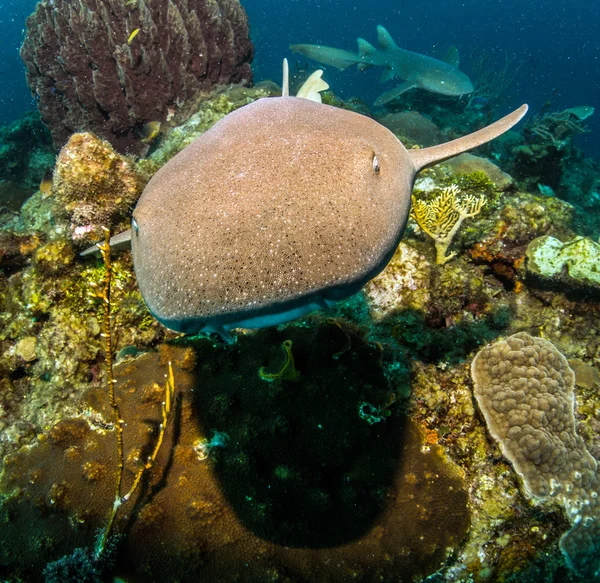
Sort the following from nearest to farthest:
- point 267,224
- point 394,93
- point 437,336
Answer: point 267,224, point 437,336, point 394,93

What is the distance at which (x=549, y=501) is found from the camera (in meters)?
2.85

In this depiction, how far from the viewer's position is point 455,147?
2787mm

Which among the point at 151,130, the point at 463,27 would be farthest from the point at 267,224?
the point at 463,27

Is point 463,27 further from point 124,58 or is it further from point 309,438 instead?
point 309,438

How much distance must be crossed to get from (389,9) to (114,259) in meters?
123

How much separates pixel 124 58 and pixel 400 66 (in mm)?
10060

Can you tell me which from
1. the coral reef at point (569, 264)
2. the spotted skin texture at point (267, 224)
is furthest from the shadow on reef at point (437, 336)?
the spotted skin texture at point (267, 224)

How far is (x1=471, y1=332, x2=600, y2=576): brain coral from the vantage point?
2.86 meters

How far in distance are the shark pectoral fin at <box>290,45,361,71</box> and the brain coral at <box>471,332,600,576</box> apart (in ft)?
39.3

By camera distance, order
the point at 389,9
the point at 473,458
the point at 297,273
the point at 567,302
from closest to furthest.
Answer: the point at 297,273 → the point at 473,458 → the point at 567,302 → the point at 389,9

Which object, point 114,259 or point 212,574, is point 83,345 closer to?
point 114,259

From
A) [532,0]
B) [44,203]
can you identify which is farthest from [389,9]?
[44,203]

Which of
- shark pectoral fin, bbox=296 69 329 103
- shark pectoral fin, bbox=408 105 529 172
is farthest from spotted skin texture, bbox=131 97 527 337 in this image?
shark pectoral fin, bbox=296 69 329 103

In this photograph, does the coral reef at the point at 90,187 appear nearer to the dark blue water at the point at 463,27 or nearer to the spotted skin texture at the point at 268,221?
the spotted skin texture at the point at 268,221
